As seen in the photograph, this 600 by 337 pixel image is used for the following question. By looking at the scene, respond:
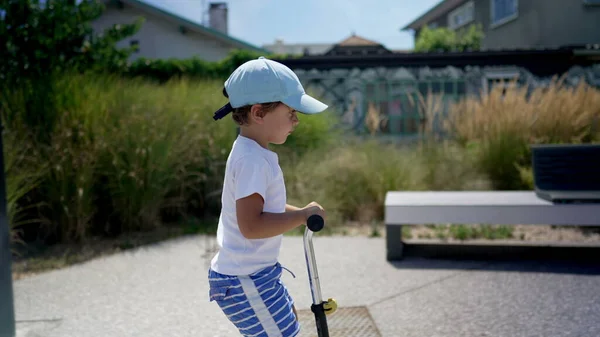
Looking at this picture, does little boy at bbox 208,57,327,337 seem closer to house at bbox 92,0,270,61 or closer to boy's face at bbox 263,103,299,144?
boy's face at bbox 263,103,299,144

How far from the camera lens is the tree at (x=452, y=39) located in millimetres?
26375

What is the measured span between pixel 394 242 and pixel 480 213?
0.79m

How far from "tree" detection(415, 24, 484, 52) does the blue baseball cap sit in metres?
25.4

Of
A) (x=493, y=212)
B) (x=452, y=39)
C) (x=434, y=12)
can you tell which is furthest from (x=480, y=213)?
(x=434, y=12)

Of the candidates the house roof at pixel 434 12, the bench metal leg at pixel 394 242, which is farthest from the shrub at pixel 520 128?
the house roof at pixel 434 12

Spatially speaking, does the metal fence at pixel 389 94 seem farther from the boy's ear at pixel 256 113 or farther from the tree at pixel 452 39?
the boy's ear at pixel 256 113

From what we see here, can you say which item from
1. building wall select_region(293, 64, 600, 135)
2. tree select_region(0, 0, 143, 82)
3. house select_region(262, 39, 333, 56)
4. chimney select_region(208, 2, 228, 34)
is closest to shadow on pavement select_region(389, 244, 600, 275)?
tree select_region(0, 0, 143, 82)

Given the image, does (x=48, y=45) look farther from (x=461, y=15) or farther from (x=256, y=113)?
(x=461, y=15)

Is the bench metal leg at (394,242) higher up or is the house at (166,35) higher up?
the house at (166,35)

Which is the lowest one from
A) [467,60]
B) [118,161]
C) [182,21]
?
[118,161]

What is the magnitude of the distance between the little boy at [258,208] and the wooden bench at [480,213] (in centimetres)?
332

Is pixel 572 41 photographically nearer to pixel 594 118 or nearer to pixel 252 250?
pixel 594 118

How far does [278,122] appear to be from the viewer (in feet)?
7.04

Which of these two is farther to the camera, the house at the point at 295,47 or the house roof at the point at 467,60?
the house at the point at 295,47
